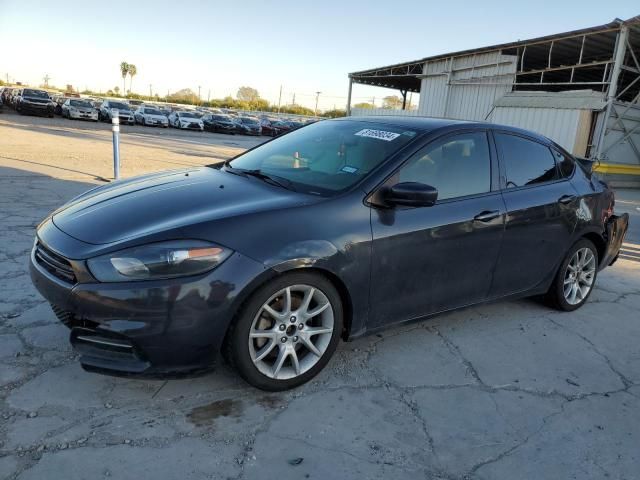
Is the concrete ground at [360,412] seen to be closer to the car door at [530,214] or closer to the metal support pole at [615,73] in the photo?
the car door at [530,214]

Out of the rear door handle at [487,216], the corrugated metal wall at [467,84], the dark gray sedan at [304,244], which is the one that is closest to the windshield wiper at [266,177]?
the dark gray sedan at [304,244]

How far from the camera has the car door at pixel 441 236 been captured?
316cm

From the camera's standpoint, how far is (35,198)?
24.6ft

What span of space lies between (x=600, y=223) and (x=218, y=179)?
3355mm

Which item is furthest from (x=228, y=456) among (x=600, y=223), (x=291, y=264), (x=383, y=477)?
(x=600, y=223)

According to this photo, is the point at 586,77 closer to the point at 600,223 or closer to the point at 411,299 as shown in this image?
the point at 600,223

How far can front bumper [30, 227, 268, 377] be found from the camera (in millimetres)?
2488

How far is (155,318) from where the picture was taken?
2.50 m

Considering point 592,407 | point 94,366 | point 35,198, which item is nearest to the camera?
point 94,366

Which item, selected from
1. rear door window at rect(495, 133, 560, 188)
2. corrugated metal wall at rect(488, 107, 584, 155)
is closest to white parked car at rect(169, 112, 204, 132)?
corrugated metal wall at rect(488, 107, 584, 155)

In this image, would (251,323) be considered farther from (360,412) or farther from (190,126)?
(190,126)

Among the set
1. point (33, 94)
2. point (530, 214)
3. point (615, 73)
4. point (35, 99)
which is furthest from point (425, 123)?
point (33, 94)

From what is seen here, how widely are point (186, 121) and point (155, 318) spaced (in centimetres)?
3417

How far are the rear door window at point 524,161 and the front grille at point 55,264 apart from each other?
296cm
